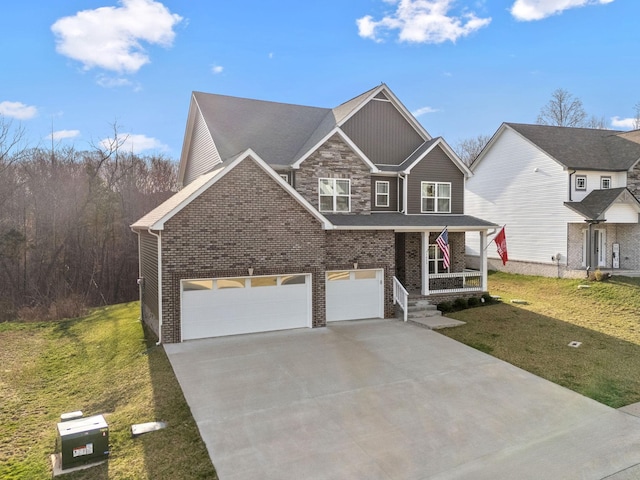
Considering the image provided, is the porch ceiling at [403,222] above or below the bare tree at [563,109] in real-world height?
below

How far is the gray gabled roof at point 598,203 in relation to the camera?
66.7 ft

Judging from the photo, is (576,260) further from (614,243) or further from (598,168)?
(598,168)

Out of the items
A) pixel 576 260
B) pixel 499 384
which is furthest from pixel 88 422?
pixel 576 260

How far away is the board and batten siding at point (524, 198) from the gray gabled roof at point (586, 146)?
553 millimetres

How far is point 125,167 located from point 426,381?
1248 inches

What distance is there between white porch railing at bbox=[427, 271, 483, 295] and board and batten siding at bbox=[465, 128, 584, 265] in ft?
22.3

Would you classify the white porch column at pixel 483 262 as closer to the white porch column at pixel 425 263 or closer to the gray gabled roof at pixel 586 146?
the white porch column at pixel 425 263

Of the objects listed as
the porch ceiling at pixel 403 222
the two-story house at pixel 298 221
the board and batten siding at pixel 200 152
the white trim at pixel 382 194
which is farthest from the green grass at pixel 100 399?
the white trim at pixel 382 194

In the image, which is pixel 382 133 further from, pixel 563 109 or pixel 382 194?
pixel 563 109

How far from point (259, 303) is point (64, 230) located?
21765 millimetres

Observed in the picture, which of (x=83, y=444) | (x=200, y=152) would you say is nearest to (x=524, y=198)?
(x=200, y=152)

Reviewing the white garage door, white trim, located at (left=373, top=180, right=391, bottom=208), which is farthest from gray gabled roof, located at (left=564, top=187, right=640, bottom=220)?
the white garage door

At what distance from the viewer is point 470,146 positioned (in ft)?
161

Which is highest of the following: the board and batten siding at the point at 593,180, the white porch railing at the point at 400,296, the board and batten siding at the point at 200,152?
the board and batten siding at the point at 200,152
